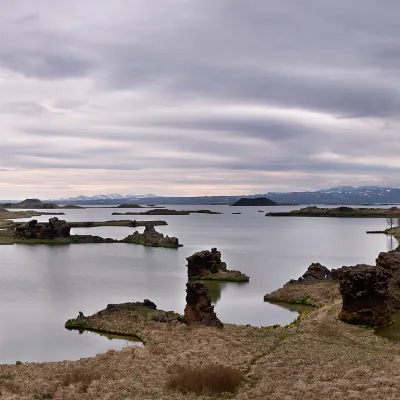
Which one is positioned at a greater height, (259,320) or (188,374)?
(188,374)

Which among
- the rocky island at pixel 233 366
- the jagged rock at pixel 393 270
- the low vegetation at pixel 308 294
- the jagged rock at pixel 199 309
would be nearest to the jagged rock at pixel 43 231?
the low vegetation at pixel 308 294

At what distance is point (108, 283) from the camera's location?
2315 inches

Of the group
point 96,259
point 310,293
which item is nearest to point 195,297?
point 310,293

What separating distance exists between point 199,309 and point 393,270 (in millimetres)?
20924

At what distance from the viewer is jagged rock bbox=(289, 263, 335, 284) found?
2180 inches

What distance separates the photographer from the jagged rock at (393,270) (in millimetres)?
41875

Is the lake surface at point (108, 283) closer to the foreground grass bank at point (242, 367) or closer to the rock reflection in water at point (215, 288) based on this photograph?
the rock reflection in water at point (215, 288)

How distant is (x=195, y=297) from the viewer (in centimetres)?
3600

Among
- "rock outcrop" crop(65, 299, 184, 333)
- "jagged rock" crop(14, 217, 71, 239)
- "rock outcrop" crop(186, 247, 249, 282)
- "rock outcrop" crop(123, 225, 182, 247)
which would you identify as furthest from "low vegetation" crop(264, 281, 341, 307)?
"jagged rock" crop(14, 217, 71, 239)

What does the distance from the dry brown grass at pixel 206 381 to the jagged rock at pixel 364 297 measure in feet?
57.9

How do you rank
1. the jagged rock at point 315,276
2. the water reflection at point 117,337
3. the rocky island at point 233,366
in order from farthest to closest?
the jagged rock at point 315,276 < the water reflection at point 117,337 < the rocky island at point 233,366

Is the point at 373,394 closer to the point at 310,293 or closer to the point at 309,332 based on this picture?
the point at 309,332

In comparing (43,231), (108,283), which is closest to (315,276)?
(108,283)

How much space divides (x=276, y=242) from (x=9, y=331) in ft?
293
